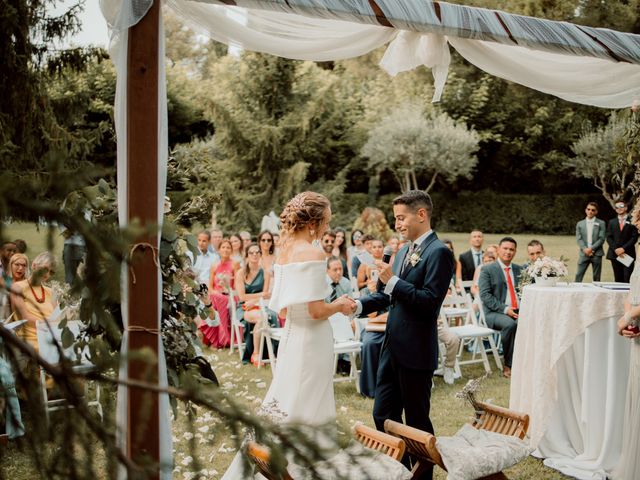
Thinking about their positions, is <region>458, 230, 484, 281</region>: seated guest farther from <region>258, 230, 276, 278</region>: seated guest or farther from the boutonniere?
the boutonniere

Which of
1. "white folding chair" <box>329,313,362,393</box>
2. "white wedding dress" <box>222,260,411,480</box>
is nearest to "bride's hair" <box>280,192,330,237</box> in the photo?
"white wedding dress" <box>222,260,411,480</box>

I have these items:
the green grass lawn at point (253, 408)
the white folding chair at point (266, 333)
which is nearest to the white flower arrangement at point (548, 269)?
the green grass lawn at point (253, 408)

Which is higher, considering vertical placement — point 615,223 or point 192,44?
point 192,44

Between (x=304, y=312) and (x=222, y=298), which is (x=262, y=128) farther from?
(x=304, y=312)

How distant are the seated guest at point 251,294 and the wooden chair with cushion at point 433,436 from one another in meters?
4.66

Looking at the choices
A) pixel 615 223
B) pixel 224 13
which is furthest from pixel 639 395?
pixel 615 223

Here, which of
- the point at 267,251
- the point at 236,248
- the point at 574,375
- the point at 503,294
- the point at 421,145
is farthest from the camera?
the point at 421,145

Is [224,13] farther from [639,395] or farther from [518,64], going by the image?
[639,395]

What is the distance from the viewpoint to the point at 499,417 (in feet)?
14.8

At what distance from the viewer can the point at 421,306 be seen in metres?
4.27

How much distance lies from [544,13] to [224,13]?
19864 mm

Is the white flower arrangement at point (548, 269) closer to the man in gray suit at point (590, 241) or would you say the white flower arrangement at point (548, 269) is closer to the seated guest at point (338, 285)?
the seated guest at point (338, 285)

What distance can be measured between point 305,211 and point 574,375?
9.27 feet

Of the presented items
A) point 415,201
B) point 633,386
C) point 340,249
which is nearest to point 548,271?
point 633,386
